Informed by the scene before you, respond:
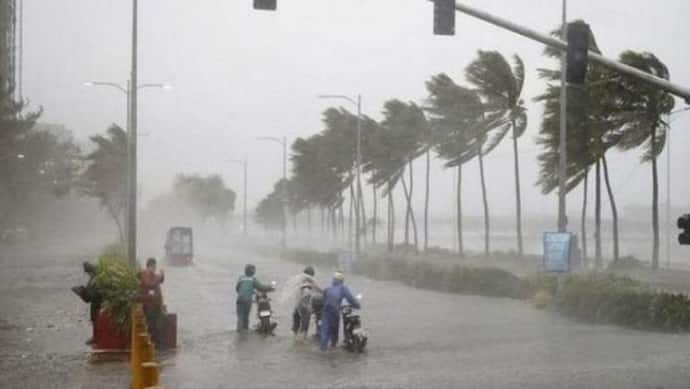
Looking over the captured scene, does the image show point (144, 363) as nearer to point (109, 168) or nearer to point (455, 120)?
point (455, 120)

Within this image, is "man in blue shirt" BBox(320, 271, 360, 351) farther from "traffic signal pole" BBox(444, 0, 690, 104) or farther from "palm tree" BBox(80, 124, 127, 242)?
"palm tree" BBox(80, 124, 127, 242)

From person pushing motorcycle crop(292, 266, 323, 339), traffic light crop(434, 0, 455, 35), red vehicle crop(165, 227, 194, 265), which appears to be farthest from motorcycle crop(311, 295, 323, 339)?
red vehicle crop(165, 227, 194, 265)

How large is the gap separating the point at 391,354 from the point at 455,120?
36.3 metres

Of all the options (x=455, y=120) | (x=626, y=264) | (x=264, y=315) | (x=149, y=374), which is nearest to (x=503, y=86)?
(x=455, y=120)

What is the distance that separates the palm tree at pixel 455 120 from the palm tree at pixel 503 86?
1.42m

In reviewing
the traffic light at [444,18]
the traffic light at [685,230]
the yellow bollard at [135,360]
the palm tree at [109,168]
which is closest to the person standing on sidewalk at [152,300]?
the yellow bollard at [135,360]

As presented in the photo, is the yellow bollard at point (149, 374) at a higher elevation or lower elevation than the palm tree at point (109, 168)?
lower

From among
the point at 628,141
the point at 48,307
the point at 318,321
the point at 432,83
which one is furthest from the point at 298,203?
the point at 318,321

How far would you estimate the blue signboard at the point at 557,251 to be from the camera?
88.0 feet

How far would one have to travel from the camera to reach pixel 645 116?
3834 centimetres

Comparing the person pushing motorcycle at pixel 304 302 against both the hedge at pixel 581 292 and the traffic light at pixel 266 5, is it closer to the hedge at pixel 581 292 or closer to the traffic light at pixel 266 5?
the hedge at pixel 581 292

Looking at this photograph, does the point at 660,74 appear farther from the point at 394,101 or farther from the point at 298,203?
the point at 298,203

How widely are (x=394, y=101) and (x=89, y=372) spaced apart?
49840 millimetres

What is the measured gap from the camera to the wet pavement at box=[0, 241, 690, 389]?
14.7 meters
